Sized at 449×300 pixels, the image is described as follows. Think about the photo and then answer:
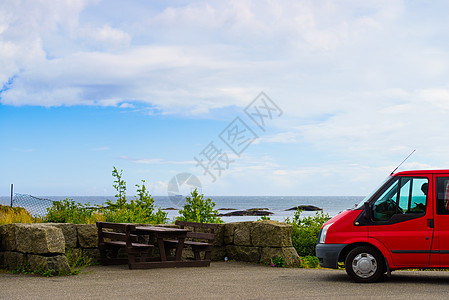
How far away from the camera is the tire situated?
9422mm

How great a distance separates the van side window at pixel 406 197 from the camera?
9.39 metres

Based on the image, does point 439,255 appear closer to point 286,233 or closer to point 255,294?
point 255,294

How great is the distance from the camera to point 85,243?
12305mm

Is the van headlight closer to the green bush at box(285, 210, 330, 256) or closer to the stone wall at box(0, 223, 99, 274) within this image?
the green bush at box(285, 210, 330, 256)

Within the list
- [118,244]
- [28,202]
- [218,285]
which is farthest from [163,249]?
[28,202]

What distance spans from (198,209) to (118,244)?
3883mm

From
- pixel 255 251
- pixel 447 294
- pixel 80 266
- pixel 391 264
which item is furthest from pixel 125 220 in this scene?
pixel 447 294

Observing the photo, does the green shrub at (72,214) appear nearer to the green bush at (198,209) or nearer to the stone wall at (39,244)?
the stone wall at (39,244)

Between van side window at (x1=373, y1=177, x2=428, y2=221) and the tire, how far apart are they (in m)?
0.58

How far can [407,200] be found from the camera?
9.42 meters

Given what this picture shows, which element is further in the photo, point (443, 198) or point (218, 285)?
point (218, 285)

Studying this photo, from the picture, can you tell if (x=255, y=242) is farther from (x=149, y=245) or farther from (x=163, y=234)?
(x=149, y=245)

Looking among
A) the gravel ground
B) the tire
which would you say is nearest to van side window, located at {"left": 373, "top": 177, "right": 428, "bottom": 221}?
the tire

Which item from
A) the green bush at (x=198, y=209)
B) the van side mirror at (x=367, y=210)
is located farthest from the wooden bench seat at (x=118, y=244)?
the van side mirror at (x=367, y=210)
